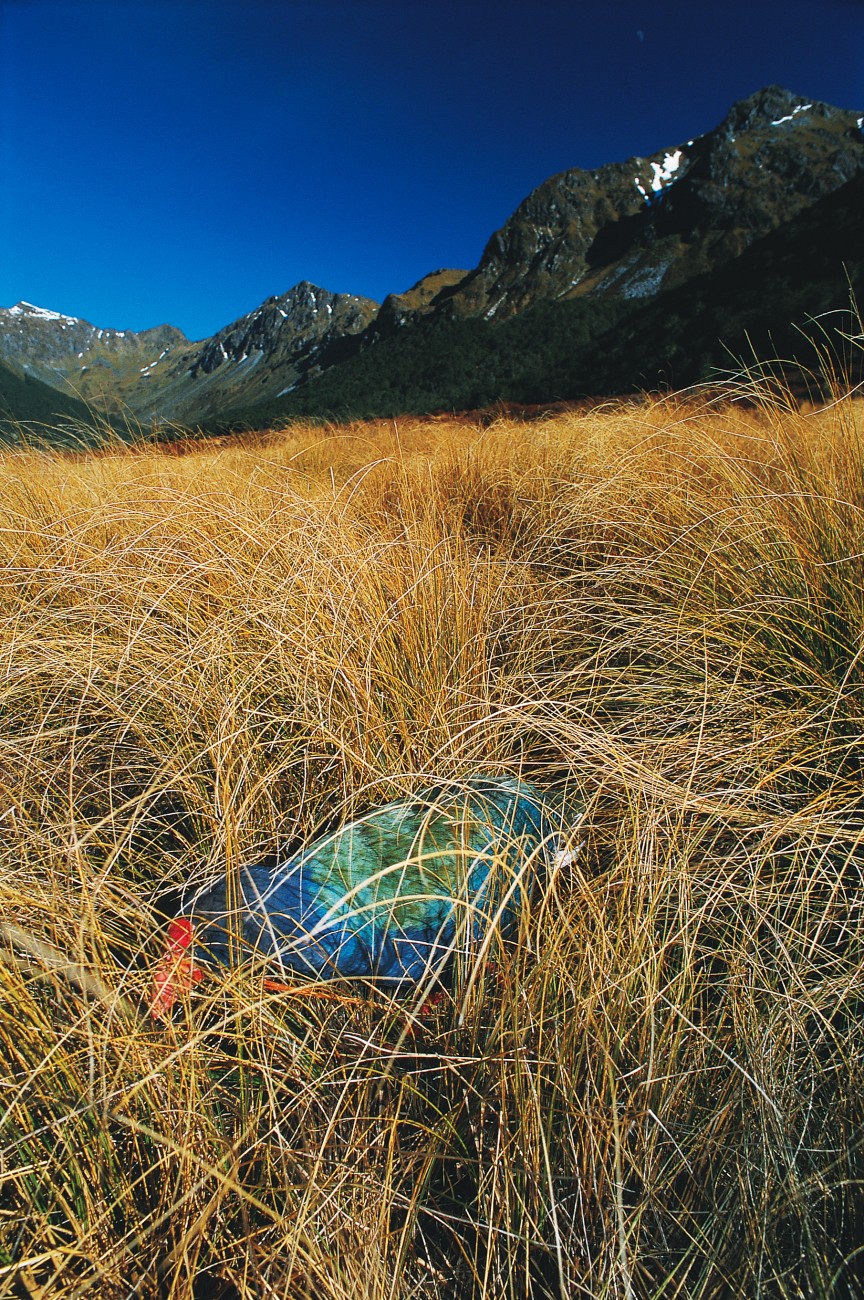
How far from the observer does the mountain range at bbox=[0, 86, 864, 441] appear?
15234 millimetres

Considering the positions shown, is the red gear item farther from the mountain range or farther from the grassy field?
the mountain range

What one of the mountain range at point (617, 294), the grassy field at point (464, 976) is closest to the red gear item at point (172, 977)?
the grassy field at point (464, 976)

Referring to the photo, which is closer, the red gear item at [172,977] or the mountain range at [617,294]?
the red gear item at [172,977]

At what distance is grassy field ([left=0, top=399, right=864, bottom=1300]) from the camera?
0.65 metres

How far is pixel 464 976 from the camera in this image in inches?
33.9

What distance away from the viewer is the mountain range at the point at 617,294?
15.2 m

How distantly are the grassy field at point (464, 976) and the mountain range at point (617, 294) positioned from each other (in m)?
1.20

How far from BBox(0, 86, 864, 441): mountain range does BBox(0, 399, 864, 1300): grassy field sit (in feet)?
3.94

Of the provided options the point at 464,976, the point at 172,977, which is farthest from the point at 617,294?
the point at 172,977

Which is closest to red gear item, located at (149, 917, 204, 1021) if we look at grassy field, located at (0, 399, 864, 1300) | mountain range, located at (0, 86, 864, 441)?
grassy field, located at (0, 399, 864, 1300)

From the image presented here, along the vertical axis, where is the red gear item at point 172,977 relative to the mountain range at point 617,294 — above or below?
below

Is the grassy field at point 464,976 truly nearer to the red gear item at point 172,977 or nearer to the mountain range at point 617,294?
the red gear item at point 172,977

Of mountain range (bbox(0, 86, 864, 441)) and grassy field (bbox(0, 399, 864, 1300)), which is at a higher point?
mountain range (bbox(0, 86, 864, 441))

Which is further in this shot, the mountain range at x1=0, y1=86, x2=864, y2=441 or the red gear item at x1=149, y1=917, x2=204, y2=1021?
the mountain range at x1=0, y1=86, x2=864, y2=441
